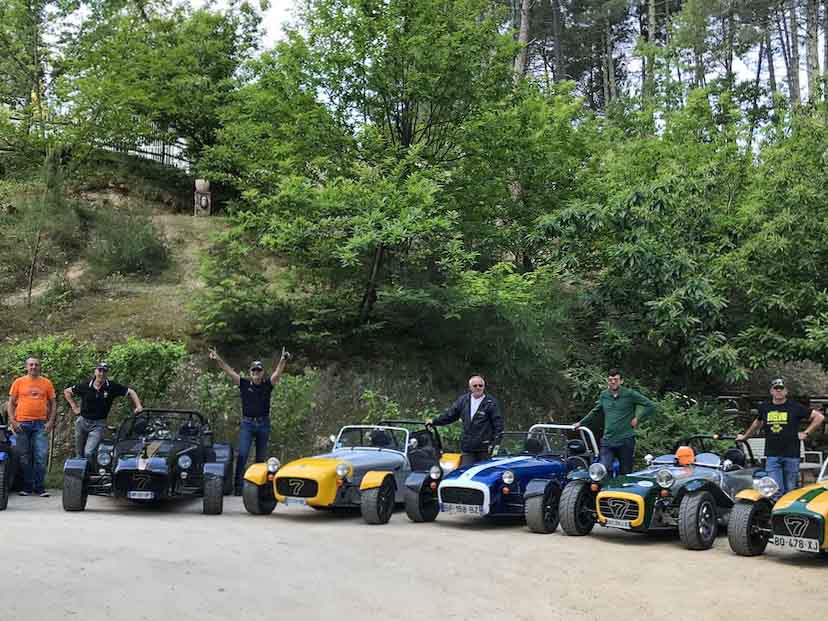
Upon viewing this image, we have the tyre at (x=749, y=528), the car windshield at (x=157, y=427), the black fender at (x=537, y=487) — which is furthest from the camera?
the car windshield at (x=157, y=427)

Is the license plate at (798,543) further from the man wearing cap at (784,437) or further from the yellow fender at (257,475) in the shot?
the yellow fender at (257,475)

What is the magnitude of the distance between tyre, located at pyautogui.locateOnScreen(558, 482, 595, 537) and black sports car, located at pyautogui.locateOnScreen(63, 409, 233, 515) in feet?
13.6

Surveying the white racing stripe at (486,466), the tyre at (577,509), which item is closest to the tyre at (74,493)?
the white racing stripe at (486,466)

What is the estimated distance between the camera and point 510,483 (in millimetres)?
10648

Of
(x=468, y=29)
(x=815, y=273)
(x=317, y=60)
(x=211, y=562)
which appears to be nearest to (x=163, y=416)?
(x=211, y=562)

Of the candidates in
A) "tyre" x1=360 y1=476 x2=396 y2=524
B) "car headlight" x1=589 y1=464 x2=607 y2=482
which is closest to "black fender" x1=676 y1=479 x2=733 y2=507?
"car headlight" x1=589 y1=464 x2=607 y2=482

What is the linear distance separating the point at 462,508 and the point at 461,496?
14 centimetres

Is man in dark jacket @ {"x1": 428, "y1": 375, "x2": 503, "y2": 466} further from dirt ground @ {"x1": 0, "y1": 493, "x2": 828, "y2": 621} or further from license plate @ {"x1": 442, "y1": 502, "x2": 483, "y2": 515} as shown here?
dirt ground @ {"x1": 0, "y1": 493, "x2": 828, "y2": 621}

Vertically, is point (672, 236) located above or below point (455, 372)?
above

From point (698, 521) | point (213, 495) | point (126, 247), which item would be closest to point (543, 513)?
point (698, 521)

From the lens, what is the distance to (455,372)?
1875 cm

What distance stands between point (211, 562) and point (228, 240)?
10417 mm

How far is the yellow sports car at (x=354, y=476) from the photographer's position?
10.8m

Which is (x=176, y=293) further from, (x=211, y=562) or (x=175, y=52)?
(x=211, y=562)
